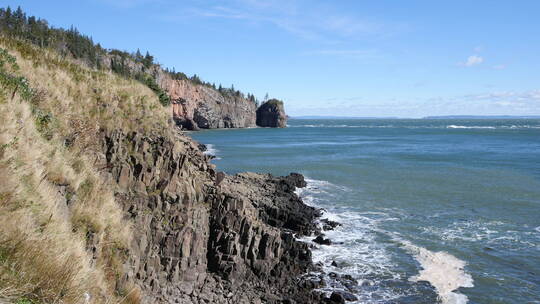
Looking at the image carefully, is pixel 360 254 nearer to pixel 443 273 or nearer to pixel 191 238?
pixel 443 273

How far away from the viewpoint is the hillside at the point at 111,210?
6.32 metres

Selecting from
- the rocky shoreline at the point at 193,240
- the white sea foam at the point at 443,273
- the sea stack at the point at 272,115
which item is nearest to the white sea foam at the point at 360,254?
the rocky shoreline at the point at 193,240

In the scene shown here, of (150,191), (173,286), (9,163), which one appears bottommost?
(173,286)

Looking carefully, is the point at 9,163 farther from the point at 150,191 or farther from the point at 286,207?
the point at 286,207

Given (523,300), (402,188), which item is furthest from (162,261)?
(402,188)

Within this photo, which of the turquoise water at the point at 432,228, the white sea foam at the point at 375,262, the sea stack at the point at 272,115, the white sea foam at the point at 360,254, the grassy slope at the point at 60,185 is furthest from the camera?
the sea stack at the point at 272,115

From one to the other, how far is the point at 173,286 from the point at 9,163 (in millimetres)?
8999

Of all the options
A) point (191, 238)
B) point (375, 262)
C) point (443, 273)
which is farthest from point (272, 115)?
point (191, 238)

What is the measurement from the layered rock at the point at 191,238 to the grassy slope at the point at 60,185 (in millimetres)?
1247

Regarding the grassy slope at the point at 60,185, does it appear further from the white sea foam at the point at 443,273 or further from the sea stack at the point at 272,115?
the sea stack at the point at 272,115

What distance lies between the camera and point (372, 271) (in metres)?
19.8

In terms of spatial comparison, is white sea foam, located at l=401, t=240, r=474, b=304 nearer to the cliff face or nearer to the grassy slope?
the grassy slope

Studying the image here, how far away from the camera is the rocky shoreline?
47.7 feet

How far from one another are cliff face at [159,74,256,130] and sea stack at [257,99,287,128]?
5.87 metres
